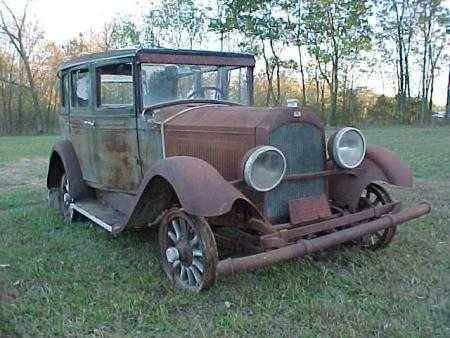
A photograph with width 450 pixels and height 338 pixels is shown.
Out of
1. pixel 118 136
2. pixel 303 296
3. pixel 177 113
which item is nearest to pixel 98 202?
pixel 118 136

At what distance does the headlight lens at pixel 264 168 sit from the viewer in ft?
10.4

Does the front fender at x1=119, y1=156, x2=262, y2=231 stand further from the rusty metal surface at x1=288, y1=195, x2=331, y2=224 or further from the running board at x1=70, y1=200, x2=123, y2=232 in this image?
the running board at x1=70, y1=200, x2=123, y2=232

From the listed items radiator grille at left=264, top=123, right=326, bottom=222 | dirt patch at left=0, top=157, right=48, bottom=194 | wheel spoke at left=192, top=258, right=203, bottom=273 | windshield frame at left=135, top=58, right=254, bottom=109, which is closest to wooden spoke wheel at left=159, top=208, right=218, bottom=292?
wheel spoke at left=192, top=258, right=203, bottom=273

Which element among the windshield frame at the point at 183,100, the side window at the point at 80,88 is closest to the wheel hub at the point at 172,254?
the windshield frame at the point at 183,100

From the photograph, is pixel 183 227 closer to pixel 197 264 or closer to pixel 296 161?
pixel 197 264

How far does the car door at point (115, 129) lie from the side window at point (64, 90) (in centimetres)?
89

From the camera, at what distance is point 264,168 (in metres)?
3.26

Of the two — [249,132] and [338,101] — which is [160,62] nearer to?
[249,132]

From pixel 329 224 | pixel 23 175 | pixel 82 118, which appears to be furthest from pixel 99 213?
pixel 23 175

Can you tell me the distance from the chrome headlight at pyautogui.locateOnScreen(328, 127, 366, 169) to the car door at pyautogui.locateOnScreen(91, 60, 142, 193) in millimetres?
1709

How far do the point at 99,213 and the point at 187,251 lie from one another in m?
1.52

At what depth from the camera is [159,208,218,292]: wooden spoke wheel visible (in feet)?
10.2

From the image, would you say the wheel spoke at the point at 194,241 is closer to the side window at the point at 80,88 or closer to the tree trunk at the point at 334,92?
the side window at the point at 80,88

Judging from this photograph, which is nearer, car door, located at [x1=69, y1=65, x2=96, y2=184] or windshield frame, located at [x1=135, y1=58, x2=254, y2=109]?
windshield frame, located at [x1=135, y1=58, x2=254, y2=109]
